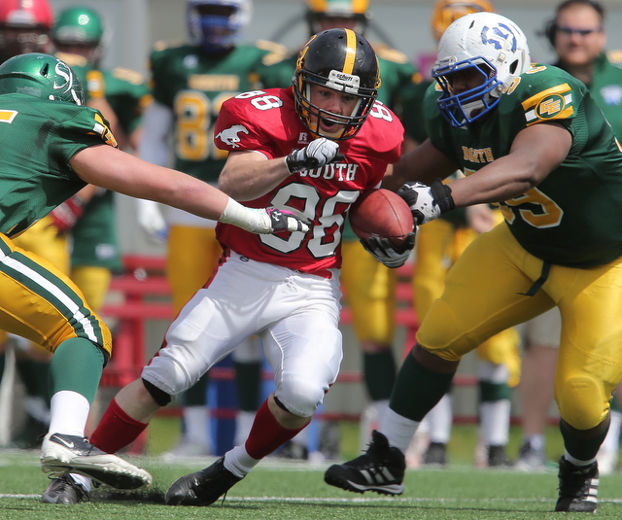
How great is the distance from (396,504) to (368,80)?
1.50 metres

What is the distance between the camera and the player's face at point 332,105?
3.85 metres

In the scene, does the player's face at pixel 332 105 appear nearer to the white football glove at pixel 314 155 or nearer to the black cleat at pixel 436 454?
the white football glove at pixel 314 155

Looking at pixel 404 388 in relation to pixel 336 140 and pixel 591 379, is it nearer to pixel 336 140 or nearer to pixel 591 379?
pixel 591 379

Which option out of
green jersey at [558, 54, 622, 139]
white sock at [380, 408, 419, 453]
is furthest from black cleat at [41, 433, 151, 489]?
green jersey at [558, 54, 622, 139]

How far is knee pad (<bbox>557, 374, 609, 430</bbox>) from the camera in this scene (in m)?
3.95

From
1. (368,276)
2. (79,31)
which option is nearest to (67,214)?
(79,31)

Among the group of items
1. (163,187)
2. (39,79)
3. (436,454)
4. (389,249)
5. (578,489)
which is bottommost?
(436,454)

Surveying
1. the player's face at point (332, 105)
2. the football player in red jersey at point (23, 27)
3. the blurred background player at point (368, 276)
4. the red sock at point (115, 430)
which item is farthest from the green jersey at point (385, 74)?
the red sock at point (115, 430)

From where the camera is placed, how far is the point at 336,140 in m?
3.94

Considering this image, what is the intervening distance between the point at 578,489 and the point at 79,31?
3.87 m

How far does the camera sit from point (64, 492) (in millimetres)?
3740

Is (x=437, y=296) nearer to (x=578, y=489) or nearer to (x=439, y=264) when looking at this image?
(x=439, y=264)

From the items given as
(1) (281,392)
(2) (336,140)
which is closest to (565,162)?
(2) (336,140)

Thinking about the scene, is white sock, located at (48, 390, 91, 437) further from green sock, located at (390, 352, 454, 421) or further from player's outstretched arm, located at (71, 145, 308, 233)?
green sock, located at (390, 352, 454, 421)
